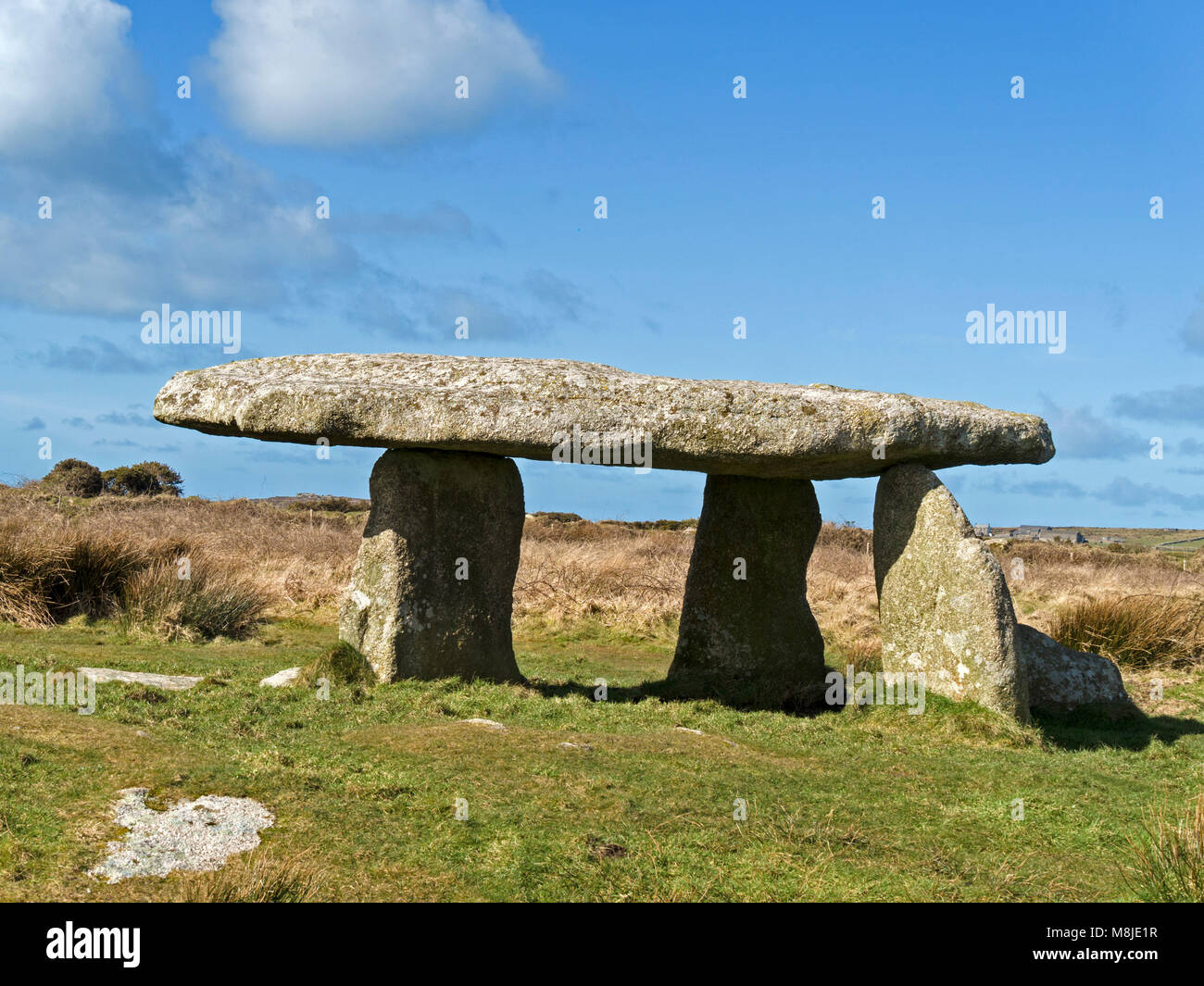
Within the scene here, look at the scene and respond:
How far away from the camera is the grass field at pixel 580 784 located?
5.64 meters

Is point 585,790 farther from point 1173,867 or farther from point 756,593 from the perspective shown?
point 756,593

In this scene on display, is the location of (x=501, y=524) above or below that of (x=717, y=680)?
above

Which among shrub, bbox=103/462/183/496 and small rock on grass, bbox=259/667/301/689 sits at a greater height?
shrub, bbox=103/462/183/496

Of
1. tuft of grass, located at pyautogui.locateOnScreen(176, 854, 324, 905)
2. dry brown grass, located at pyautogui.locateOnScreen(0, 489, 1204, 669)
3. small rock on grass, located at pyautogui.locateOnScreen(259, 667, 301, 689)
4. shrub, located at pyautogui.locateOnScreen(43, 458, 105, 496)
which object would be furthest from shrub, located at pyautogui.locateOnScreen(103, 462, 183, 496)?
tuft of grass, located at pyautogui.locateOnScreen(176, 854, 324, 905)

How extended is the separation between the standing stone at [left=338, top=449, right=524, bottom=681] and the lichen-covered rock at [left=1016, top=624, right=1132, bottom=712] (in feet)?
17.9

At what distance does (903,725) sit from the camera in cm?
976

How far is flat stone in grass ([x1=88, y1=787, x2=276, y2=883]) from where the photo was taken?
5383mm

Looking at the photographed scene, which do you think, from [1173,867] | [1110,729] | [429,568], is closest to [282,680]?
[429,568]

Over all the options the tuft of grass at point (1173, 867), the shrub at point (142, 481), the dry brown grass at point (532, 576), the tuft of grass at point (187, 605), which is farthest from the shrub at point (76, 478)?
the tuft of grass at point (1173, 867)

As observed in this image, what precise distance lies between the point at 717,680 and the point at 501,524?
115 inches

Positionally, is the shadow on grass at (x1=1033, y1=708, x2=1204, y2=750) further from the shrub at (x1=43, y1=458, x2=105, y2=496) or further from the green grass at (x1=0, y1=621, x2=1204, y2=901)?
the shrub at (x1=43, y1=458, x2=105, y2=496)
